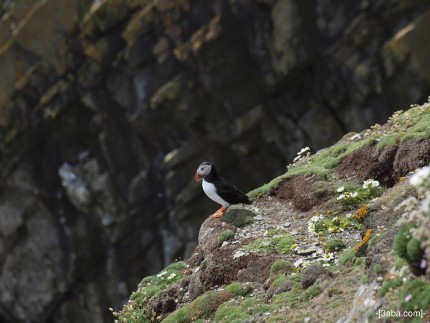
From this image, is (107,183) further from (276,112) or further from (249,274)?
(249,274)

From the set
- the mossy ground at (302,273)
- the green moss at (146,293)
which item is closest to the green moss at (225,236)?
the mossy ground at (302,273)

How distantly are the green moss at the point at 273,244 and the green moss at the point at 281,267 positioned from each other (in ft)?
2.68

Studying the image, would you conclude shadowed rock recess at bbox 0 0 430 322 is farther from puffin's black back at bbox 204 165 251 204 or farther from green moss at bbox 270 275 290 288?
green moss at bbox 270 275 290 288

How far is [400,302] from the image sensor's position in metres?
10.0

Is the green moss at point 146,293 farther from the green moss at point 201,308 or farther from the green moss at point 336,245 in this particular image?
the green moss at point 336,245

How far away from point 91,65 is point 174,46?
281 inches

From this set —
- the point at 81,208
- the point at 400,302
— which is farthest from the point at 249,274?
the point at 81,208

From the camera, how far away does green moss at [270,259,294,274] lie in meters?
16.4

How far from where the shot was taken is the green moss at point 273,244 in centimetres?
1759

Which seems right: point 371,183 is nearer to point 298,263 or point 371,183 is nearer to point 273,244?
point 273,244

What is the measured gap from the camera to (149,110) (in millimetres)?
54031

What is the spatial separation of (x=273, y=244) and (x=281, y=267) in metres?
1.53

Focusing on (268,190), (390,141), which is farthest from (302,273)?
(268,190)

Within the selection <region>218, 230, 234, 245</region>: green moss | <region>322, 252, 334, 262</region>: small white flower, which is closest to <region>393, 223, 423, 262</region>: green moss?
<region>322, 252, 334, 262</region>: small white flower
